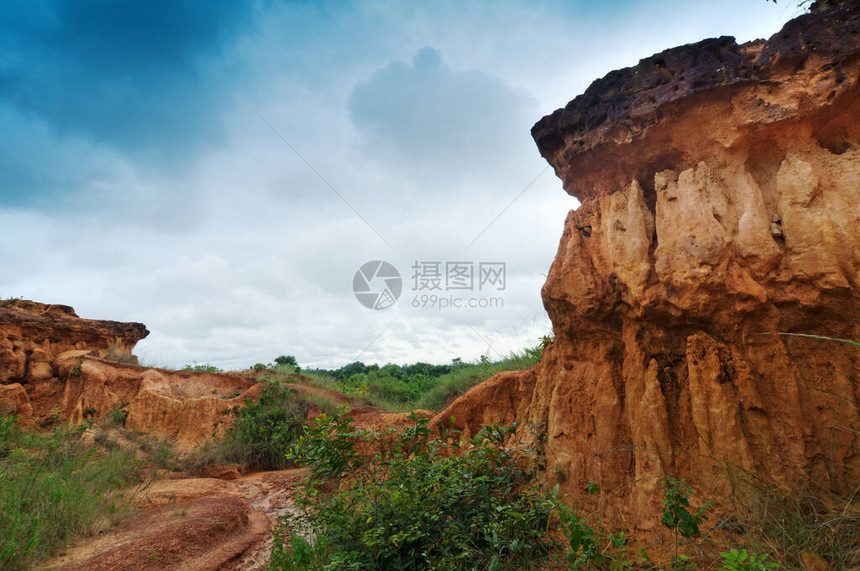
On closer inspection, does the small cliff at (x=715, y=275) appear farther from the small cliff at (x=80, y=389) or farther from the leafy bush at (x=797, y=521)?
the small cliff at (x=80, y=389)

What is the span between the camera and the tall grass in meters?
4.07

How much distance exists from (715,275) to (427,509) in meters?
2.89

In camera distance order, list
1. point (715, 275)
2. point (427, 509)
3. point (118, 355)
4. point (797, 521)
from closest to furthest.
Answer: point (797, 521), point (715, 275), point (427, 509), point (118, 355)

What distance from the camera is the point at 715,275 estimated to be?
120 inches

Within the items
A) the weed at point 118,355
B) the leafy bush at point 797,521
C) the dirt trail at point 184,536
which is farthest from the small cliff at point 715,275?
the weed at point 118,355

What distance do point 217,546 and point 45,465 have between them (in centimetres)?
348

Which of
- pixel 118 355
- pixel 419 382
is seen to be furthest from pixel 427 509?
pixel 118 355

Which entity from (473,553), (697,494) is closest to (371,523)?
(473,553)

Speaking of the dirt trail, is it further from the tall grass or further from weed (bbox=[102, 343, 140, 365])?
weed (bbox=[102, 343, 140, 365])

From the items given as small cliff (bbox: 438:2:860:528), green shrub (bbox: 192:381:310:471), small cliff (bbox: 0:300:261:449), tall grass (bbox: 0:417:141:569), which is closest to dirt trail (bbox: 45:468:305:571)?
tall grass (bbox: 0:417:141:569)

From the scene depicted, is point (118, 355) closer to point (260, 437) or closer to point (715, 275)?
point (260, 437)

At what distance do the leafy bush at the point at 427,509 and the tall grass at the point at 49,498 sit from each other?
2709 mm

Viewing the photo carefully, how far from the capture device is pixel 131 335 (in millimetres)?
14234

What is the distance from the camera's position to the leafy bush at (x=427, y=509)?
119 inches
